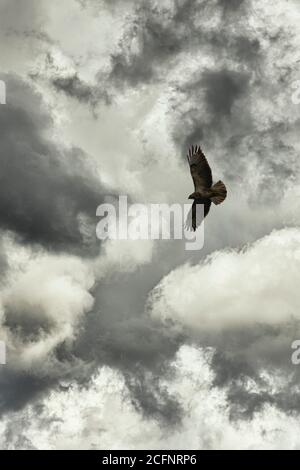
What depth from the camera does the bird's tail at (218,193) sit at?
154ft

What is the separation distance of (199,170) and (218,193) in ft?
7.79

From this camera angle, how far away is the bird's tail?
4703cm

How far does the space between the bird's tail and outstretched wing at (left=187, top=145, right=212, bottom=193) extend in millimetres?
559

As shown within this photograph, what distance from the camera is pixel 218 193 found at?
155ft

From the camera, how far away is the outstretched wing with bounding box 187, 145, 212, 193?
45469 millimetres

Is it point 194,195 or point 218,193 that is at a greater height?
point 218,193

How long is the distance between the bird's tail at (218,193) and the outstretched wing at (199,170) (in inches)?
22.0

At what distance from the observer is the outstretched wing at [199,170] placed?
45469 millimetres
